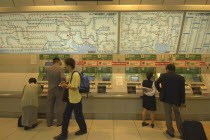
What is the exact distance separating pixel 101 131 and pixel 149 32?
107 inches

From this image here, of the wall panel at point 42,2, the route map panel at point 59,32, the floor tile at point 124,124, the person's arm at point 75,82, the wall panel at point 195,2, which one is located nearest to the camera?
the person's arm at point 75,82

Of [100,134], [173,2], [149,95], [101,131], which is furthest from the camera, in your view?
[173,2]

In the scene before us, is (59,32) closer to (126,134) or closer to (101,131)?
(101,131)

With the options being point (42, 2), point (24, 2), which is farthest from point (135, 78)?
point (24, 2)

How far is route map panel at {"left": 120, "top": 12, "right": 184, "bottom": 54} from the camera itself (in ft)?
13.7

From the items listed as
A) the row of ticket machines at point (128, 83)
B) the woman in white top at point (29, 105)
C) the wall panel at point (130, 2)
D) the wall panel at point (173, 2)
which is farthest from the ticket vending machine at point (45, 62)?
the wall panel at point (173, 2)

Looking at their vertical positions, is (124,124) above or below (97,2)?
below

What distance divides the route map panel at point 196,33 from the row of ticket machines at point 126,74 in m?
0.28

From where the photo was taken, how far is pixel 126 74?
168 inches

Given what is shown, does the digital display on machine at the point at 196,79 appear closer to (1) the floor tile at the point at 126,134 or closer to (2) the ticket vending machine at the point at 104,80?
(1) the floor tile at the point at 126,134

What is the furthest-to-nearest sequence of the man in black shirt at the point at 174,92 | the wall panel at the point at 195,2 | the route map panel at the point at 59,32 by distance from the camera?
the route map panel at the point at 59,32
the wall panel at the point at 195,2
the man in black shirt at the point at 174,92

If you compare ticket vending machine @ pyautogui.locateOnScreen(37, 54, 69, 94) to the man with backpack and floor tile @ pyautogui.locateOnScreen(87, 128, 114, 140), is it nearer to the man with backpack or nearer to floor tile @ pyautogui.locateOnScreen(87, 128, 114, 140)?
the man with backpack

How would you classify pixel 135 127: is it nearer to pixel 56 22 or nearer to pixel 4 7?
pixel 56 22

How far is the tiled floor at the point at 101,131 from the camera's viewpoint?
126 inches
